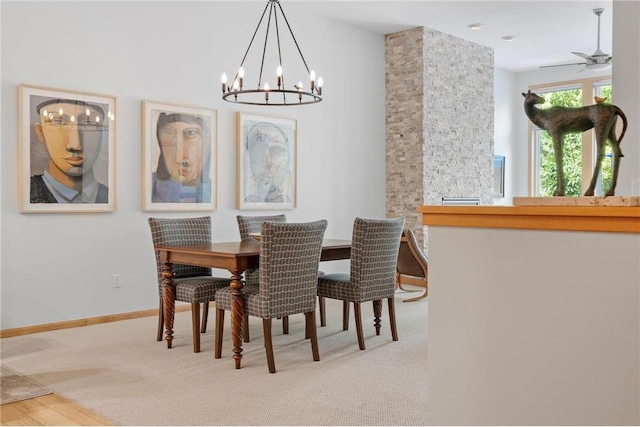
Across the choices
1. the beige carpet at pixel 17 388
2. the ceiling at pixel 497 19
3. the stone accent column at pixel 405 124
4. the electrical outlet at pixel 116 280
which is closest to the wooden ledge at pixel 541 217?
the beige carpet at pixel 17 388

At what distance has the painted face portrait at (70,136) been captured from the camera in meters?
5.02

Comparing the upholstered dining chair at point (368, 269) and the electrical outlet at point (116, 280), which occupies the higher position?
the upholstered dining chair at point (368, 269)

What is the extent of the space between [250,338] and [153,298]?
58.8 inches

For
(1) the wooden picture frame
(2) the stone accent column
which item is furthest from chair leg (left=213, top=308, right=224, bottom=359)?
(1) the wooden picture frame

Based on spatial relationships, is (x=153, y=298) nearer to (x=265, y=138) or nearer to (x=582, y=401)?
(x=265, y=138)

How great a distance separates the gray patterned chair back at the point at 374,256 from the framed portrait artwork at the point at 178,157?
224 cm

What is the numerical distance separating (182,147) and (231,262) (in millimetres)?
2366

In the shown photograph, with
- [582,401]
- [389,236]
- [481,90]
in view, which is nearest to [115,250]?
[389,236]

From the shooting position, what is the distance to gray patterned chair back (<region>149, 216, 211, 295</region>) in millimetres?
4598

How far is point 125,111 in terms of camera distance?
5.54 meters

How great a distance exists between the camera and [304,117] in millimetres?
7125

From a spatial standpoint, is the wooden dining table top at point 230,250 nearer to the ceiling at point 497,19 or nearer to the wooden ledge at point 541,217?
the wooden ledge at point 541,217

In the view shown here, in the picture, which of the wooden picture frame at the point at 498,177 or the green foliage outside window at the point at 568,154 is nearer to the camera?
the green foliage outside window at the point at 568,154

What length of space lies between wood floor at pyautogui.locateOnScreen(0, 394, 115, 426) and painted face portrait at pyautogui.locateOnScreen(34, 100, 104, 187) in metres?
2.38
